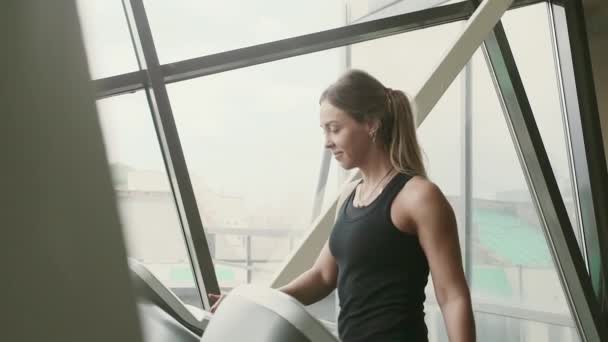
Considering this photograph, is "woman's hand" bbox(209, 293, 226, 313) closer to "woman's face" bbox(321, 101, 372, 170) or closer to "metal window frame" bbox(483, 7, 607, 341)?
"woman's face" bbox(321, 101, 372, 170)

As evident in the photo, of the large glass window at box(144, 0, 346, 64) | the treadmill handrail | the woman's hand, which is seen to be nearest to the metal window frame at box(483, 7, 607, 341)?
the large glass window at box(144, 0, 346, 64)

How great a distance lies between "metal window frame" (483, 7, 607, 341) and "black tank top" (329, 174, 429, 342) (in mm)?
2499

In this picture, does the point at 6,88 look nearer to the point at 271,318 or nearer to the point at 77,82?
the point at 77,82

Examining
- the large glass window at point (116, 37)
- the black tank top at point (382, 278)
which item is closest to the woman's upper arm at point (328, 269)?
the black tank top at point (382, 278)

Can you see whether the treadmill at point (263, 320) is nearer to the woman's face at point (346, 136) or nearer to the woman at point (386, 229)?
the woman at point (386, 229)

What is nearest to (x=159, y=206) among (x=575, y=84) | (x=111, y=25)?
(x=111, y=25)

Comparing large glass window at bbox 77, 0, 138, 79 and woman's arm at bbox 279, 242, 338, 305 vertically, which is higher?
large glass window at bbox 77, 0, 138, 79

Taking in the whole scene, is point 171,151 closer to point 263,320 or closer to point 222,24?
point 222,24

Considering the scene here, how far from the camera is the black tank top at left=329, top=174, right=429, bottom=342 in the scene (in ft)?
4.53

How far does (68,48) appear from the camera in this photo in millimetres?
175

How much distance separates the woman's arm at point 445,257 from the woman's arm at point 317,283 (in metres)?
0.34

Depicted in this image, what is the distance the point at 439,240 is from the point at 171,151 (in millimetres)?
1589

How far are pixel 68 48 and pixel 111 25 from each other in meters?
2.69

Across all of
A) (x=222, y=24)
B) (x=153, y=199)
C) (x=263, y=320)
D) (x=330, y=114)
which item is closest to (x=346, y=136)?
(x=330, y=114)
